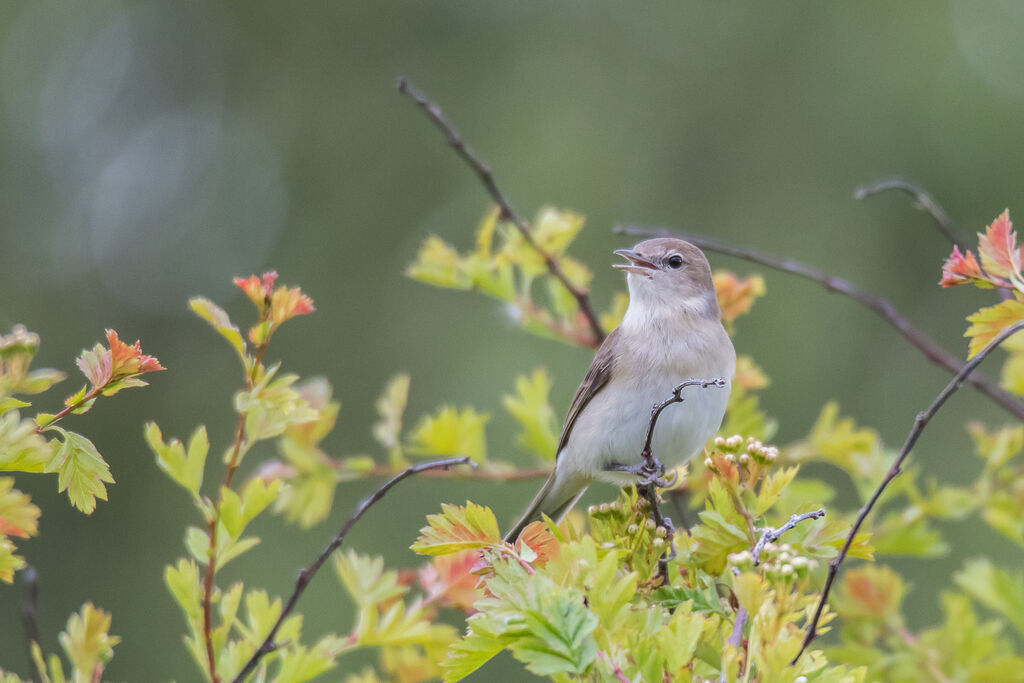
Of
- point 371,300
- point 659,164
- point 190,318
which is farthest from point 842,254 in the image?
point 190,318

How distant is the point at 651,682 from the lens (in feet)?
4.03

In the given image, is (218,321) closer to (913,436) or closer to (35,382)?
(35,382)

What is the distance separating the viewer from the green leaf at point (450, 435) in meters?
2.68

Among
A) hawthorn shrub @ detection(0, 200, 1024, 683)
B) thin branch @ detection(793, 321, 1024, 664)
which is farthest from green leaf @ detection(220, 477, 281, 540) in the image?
thin branch @ detection(793, 321, 1024, 664)

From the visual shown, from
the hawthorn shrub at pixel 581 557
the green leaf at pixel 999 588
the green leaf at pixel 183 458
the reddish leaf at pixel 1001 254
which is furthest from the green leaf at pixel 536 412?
the reddish leaf at pixel 1001 254

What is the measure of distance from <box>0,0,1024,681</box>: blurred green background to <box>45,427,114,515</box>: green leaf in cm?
468

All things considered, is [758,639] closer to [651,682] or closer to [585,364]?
[651,682]

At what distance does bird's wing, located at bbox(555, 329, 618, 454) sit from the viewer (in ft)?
11.2

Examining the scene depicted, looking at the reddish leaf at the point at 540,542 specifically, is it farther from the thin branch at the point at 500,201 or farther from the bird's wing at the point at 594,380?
the bird's wing at the point at 594,380

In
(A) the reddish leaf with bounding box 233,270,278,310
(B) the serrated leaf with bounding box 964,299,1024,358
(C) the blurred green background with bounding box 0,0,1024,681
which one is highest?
(B) the serrated leaf with bounding box 964,299,1024,358

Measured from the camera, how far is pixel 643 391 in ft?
10.7

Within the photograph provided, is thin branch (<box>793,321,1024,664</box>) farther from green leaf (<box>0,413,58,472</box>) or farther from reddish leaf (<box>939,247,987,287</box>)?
green leaf (<box>0,413,58,472</box>)

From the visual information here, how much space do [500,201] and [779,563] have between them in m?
1.53

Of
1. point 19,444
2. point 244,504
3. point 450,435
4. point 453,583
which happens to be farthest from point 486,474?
point 19,444
